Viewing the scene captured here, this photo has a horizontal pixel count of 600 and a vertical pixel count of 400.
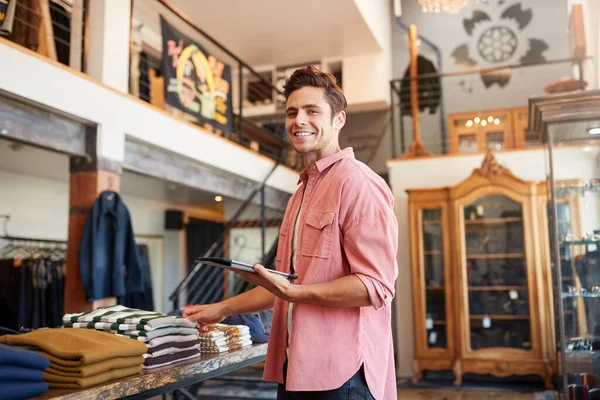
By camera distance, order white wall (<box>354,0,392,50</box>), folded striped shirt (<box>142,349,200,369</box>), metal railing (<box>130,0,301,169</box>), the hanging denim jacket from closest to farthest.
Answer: folded striped shirt (<box>142,349,200,369</box>) < the hanging denim jacket < metal railing (<box>130,0,301,169</box>) < white wall (<box>354,0,392,50</box>)

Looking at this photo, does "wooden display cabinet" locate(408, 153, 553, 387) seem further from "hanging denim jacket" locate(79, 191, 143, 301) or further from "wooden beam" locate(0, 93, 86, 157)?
"wooden beam" locate(0, 93, 86, 157)

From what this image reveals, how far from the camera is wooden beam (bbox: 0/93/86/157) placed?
11.8ft

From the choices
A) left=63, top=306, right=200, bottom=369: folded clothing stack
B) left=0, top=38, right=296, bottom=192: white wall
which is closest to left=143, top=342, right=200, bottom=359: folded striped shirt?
left=63, top=306, right=200, bottom=369: folded clothing stack

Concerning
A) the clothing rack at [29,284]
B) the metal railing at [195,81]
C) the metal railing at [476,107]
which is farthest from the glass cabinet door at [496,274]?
the clothing rack at [29,284]

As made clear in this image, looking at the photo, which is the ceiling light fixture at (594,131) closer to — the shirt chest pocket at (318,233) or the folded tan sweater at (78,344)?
the shirt chest pocket at (318,233)

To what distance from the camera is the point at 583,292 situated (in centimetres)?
385

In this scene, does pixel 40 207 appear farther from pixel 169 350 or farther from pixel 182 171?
pixel 169 350

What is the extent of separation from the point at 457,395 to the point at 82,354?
202 inches

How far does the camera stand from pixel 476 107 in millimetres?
8922

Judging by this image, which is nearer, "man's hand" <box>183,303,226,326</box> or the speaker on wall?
"man's hand" <box>183,303,226,326</box>

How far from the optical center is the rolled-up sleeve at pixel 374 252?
1.32m

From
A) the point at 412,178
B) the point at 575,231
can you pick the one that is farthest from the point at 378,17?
the point at 575,231

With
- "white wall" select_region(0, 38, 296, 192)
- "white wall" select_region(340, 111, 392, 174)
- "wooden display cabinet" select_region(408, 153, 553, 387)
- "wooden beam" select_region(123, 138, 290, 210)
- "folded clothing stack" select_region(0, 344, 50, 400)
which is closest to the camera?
"folded clothing stack" select_region(0, 344, 50, 400)

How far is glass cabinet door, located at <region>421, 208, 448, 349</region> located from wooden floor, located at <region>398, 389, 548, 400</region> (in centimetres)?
57
